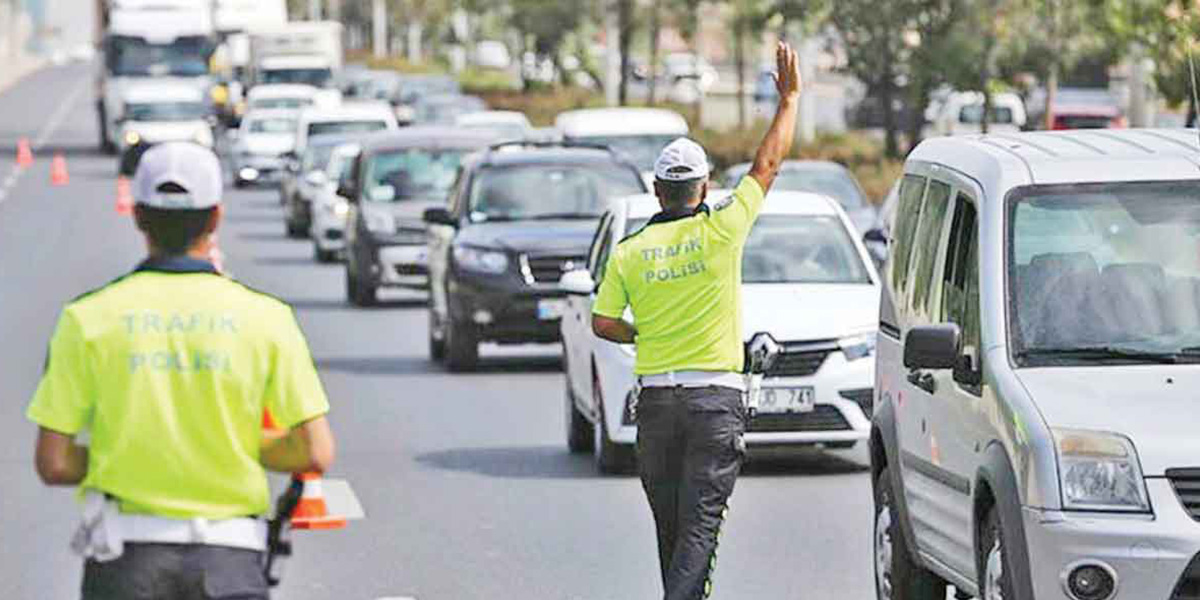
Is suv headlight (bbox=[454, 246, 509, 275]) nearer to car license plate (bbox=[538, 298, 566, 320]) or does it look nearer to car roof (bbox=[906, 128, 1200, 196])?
car license plate (bbox=[538, 298, 566, 320])

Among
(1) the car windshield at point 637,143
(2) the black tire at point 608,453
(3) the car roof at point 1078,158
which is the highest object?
(3) the car roof at point 1078,158

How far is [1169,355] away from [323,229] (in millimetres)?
27630

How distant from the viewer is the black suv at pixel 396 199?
29.0 metres

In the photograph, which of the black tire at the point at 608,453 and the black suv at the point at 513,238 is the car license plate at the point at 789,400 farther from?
the black suv at the point at 513,238

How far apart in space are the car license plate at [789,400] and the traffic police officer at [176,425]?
9.39 m

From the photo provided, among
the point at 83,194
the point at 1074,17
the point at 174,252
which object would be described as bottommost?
the point at 83,194

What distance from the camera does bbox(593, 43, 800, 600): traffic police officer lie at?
9.92 meters

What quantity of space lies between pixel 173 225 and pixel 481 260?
16352 mm

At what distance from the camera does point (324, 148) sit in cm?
4256

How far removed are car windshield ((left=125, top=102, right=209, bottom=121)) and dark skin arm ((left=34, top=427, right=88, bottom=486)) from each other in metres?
58.4

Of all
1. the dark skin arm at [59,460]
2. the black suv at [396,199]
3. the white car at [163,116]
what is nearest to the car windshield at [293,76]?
the white car at [163,116]

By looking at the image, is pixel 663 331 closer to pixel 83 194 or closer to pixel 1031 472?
pixel 1031 472

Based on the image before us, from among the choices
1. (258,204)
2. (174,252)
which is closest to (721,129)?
(258,204)

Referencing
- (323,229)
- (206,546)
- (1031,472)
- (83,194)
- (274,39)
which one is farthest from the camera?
(274,39)
